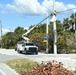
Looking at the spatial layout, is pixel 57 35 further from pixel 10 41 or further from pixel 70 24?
pixel 70 24

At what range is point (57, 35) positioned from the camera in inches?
2034

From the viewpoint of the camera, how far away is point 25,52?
4762cm

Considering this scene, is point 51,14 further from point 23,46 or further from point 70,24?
point 70,24

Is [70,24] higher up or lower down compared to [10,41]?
higher up

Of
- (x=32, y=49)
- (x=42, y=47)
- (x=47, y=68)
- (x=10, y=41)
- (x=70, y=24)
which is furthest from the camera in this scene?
(x=70, y=24)

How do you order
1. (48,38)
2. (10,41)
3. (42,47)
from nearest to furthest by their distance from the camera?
(48,38), (42,47), (10,41)

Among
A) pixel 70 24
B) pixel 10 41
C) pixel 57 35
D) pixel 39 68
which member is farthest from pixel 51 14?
pixel 70 24

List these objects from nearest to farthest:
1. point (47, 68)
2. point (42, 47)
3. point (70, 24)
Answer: point (47, 68), point (42, 47), point (70, 24)

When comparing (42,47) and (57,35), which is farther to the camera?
(42,47)

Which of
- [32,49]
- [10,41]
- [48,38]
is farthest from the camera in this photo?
[10,41]

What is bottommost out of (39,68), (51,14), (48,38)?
(39,68)

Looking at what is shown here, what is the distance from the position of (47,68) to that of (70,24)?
307 feet

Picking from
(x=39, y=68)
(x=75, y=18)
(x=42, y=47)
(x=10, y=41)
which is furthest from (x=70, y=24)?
(x=39, y=68)

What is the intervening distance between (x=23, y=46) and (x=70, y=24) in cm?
5761
